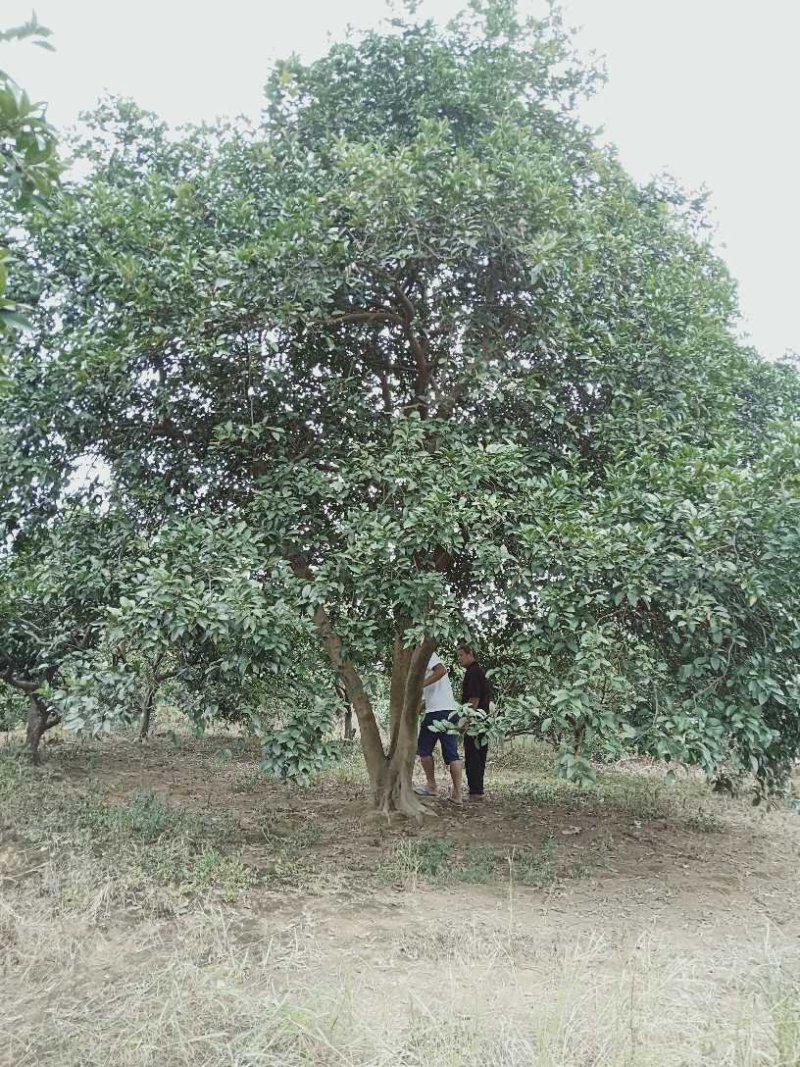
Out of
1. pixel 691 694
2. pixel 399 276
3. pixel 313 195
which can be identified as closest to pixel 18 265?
pixel 313 195

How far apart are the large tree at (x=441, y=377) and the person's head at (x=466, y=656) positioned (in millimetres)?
520

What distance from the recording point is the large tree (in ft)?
15.6

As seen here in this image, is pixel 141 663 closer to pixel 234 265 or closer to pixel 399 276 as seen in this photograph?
pixel 234 265

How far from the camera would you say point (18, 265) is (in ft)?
18.4

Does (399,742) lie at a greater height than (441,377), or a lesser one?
lesser

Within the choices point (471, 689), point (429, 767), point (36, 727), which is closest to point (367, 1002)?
point (471, 689)

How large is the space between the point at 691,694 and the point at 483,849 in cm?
217

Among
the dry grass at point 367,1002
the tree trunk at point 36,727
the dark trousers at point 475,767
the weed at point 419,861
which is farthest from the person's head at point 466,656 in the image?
the tree trunk at point 36,727

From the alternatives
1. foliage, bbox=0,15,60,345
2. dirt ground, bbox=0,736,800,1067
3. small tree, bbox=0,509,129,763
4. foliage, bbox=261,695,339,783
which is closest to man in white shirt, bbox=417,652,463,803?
dirt ground, bbox=0,736,800,1067

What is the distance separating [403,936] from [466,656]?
10.6 ft

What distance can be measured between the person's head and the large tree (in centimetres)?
52

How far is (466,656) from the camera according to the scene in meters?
7.51

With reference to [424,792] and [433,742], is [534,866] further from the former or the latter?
[424,792]

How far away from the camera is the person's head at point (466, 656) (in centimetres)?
711
